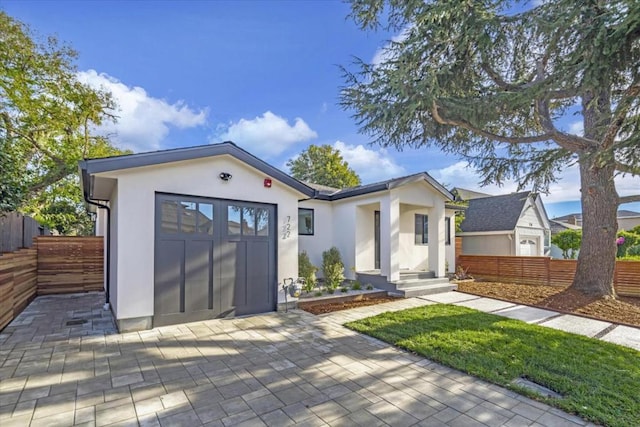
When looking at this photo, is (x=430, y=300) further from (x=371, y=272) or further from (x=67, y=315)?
(x=67, y=315)

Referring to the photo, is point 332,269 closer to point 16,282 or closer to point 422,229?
point 422,229

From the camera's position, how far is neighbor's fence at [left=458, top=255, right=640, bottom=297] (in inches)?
374

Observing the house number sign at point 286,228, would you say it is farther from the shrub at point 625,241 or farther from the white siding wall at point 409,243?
the shrub at point 625,241

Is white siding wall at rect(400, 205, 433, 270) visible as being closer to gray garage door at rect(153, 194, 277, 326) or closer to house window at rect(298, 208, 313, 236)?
house window at rect(298, 208, 313, 236)

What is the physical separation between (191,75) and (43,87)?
9.84 m

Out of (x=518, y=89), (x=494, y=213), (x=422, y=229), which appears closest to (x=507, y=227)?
(x=494, y=213)

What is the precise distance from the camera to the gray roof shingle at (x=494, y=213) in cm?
1753

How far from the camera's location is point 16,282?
6.69 meters

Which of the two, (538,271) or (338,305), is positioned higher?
(538,271)

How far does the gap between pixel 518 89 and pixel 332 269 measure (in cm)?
699

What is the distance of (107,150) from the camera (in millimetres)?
18375

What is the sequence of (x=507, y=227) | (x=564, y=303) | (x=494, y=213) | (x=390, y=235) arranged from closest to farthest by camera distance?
1. (x=564, y=303)
2. (x=390, y=235)
3. (x=507, y=227)
4. (x=494, y=213)

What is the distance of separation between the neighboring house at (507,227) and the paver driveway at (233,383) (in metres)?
15.4

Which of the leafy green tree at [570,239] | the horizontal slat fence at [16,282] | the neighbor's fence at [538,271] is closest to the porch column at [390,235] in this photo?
the neighbor's fence at [538,271]
